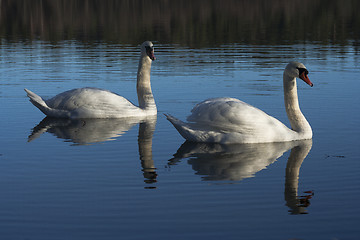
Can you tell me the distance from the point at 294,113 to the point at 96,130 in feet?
15.9

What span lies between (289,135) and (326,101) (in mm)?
5777

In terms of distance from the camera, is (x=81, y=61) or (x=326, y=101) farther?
(x=81, y=61)

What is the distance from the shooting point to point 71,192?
11.1 meters

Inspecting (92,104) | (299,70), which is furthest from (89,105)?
(299,70)

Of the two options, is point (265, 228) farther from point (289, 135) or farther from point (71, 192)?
point (289, 135)

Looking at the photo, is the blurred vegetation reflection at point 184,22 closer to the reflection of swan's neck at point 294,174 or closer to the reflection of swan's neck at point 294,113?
the reflection of swan's neck at point 294,113

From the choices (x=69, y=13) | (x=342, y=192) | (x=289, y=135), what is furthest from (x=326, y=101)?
(x=69, y=13)

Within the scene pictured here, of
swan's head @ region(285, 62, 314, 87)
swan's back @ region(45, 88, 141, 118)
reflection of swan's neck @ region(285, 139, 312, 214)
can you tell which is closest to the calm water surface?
reflection of swan's neck @ region(285, 139, 312, 214)

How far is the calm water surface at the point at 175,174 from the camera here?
9414mm

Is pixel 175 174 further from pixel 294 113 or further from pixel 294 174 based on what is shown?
pixel 294 113

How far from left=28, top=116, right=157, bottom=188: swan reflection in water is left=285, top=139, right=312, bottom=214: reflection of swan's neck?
8.90 feet

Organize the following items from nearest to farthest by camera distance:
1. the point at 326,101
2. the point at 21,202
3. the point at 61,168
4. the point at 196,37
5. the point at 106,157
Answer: the point at 21,202 → the point at 61,168 → the point at 106,157 → the point at 326,101 → the point at 196,37

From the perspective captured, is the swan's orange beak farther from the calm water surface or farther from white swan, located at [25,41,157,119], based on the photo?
white swan, located at [25,41,157,119]

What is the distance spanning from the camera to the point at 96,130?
1689 centimetres
